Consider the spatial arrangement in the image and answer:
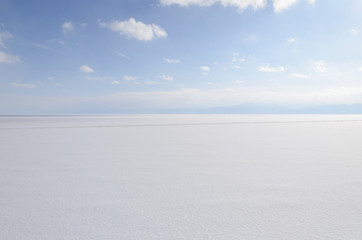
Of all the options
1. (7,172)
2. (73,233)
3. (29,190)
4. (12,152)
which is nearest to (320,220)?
(73,233)

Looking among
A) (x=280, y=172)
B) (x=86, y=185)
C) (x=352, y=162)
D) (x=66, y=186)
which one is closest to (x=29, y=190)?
(x=66, y=186)

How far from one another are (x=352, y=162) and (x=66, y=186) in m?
3.68

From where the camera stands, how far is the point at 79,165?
3520 mm

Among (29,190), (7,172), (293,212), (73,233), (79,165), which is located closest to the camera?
(73,233)

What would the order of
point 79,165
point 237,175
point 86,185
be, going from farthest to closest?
point 79,165
point 237,175
point 86,185

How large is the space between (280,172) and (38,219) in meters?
2.51

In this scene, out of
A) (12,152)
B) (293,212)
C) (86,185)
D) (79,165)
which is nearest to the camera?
(293,212)

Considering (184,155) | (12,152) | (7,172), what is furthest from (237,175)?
(12,152)

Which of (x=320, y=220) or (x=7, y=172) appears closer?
(x=320, y=220)

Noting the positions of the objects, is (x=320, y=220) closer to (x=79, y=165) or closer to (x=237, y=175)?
(x=237, y=175)

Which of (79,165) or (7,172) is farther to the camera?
(79,165)

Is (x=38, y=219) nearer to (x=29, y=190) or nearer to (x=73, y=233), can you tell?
(x=73, y=233)

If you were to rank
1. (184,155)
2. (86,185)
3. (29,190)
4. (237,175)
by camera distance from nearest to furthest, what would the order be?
(29,190) < (86,185) < (237,175) < (184,155)

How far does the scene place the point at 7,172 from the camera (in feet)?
10.3
